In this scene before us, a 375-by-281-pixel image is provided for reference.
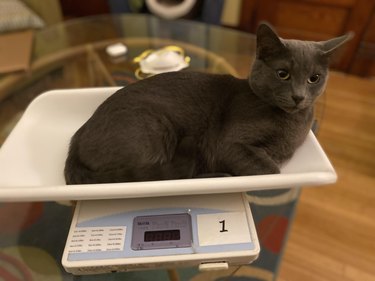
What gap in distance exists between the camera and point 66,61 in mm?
1594

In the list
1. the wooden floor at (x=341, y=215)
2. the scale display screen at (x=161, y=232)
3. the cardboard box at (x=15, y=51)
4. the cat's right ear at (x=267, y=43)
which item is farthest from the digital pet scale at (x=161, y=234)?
the cardboard box at (x=15, y=51)

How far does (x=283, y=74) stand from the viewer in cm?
74

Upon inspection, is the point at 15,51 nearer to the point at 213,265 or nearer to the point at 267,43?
Answer: the point at 267,43

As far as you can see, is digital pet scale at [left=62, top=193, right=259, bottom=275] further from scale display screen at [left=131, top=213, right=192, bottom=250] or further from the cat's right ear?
the cat's right ear

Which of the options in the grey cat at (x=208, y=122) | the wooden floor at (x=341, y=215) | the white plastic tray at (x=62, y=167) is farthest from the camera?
the wooden floor at (x=341, y=215)

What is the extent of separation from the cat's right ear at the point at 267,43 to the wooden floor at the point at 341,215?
3.25ft

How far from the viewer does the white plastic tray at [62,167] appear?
0.62 meters

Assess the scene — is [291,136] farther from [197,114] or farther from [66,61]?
[66,61]

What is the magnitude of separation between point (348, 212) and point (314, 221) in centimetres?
19

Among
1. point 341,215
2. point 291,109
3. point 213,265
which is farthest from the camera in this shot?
point 341,215

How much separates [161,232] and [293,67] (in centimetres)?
47

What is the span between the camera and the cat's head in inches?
28.1

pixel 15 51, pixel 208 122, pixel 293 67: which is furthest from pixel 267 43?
pixel 15 51

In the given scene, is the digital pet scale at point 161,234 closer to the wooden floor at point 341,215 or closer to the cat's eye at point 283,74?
the cat's eye at point 283,74
